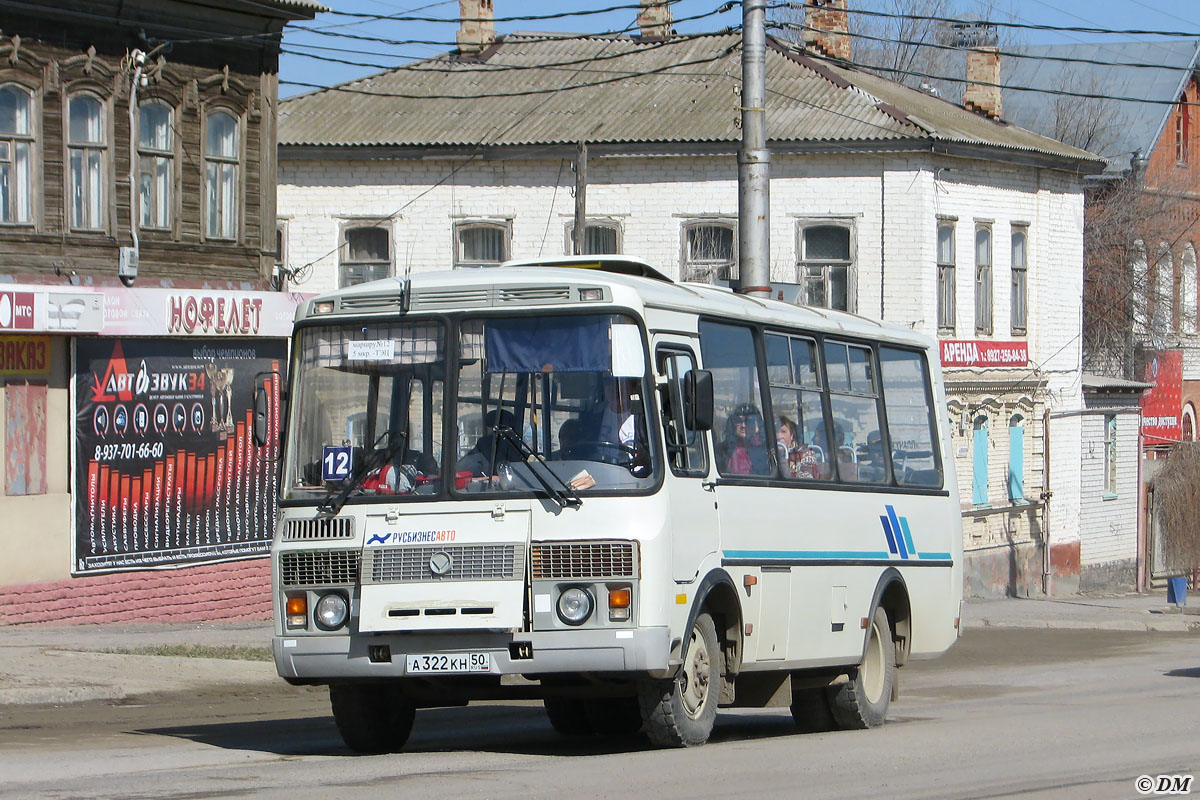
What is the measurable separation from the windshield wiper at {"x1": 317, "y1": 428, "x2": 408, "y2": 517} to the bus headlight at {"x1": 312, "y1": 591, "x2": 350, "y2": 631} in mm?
482

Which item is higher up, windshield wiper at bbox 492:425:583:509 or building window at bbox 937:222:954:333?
building window at bbox 937:222:954:333

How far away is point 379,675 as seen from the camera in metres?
10.1

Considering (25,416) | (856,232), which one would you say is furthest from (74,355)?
(856,232)

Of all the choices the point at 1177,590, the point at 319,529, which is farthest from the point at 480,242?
the point at 319,529

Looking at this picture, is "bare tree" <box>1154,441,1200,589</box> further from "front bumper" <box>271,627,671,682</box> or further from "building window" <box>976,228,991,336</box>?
"front bumper" <box>271,627,671,682</box>

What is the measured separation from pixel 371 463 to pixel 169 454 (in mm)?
12767

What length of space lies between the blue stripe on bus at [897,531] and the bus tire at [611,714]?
2.41 metres

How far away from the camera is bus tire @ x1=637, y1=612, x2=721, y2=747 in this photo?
1038 cm

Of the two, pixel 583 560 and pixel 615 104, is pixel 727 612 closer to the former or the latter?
pixel 583 560

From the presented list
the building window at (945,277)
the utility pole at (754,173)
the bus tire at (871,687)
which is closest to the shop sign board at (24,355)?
the utility pole at (754,173)

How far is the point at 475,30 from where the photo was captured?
3919 cm

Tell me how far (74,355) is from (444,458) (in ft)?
40.3

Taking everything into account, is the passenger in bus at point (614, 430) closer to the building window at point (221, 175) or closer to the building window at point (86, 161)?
the building window at point (86, 161)

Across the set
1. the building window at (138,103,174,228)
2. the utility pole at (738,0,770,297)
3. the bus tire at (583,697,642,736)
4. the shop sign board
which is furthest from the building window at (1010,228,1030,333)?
the bus tire at (583,697,642,736)
